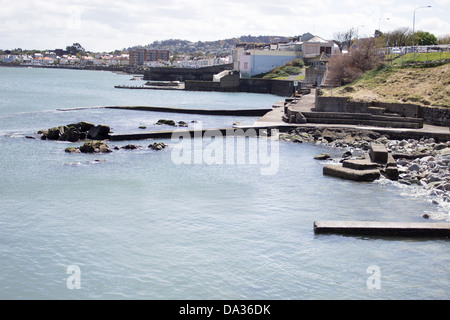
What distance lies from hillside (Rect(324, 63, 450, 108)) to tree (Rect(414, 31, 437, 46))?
28.1 meters

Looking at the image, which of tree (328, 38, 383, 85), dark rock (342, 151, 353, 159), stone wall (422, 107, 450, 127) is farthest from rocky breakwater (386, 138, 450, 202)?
tree (328, 38, 383, 85)

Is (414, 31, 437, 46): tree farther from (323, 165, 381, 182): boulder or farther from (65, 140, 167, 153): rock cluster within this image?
(323, 165, 381, 182): boulder

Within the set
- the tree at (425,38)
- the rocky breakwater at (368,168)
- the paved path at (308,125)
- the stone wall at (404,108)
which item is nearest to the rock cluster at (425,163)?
the rocky breakwater at (368,168)

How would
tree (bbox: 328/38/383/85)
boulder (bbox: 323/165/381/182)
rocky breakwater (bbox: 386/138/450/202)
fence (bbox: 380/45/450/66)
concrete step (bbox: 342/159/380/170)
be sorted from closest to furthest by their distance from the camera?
rocky breakwater (bbox: 386/138/450/202), boulder (bbox: 323/165/381/182), concrete step (bbox: 342/159/380/170), fence (bbox: 380/45/450/66), tree (bbox: 328/38/383/85)

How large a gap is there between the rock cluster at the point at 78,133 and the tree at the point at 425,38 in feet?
154

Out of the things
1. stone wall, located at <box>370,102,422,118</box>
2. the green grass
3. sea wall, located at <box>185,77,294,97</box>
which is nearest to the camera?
stone wall, located at <box>370,102,422,118</box>

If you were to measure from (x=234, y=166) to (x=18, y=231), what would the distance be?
10.1 meters

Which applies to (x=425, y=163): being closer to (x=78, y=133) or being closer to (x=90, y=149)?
(x=90, y=149)

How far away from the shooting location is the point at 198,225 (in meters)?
13.9

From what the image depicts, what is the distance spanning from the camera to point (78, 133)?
2791 centimetres

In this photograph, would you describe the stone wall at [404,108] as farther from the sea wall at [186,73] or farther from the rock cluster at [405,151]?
the sea wall at [186,73]

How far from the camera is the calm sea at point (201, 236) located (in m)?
10.5

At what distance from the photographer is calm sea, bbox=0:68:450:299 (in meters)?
10.5

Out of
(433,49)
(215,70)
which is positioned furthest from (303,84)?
(215,70)
